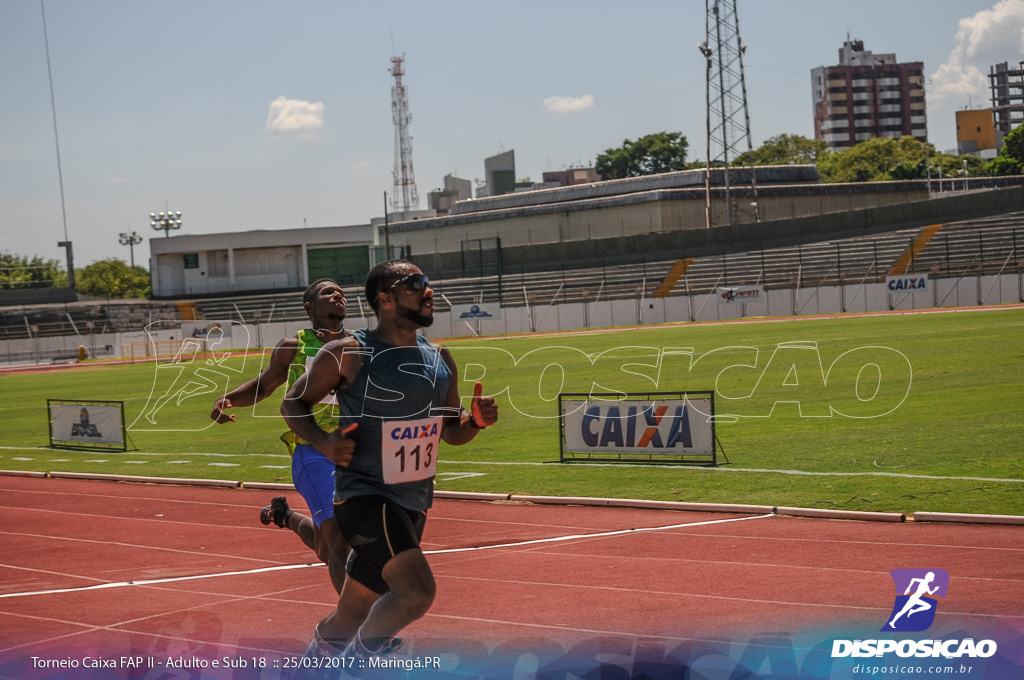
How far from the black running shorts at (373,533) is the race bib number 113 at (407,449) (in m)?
0.15

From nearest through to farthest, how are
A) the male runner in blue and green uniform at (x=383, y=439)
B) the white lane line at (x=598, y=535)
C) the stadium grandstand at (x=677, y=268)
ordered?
the male runner in blue and green uniform at (x=383, y=439) → the white lane line at (x=598, y=535) → the stadium grandstand at (x=677, y=268)

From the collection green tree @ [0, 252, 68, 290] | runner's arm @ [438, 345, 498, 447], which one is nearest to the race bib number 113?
runner's arm @ [438, 345, 498, 447]

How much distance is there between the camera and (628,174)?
12756cm

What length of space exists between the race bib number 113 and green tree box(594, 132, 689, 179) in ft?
409

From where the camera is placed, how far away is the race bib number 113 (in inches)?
190

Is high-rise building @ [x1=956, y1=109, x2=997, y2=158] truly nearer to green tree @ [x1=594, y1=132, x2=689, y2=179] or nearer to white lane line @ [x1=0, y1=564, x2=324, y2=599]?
green tree @ [x1=594, y1=132, x2=689, y2=179]

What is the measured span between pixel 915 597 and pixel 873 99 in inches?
7861

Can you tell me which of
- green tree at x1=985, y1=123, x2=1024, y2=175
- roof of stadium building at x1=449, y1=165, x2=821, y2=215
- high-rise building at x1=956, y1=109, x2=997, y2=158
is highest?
high-rise building at x1=956, y1=109, x2=997, y2=158

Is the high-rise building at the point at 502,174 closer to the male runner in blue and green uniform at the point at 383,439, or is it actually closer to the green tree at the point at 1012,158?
the green tree at the point at 1012,158

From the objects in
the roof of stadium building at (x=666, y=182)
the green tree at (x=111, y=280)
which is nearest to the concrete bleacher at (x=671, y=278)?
the roof of stadium building at (x=666, y=182)

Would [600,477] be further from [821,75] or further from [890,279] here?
[821,75]

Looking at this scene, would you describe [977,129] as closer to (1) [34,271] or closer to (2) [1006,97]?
(2) [1006,97]

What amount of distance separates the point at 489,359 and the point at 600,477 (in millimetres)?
21893

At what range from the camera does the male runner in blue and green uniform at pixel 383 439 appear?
463 cm
